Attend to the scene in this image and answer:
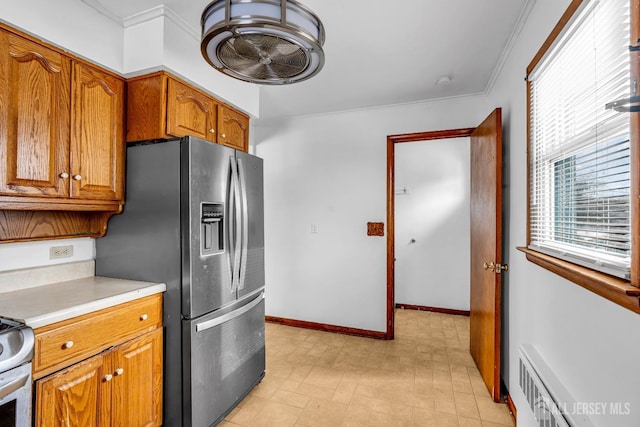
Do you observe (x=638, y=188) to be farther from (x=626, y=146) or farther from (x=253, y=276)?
(x=253, y=276)

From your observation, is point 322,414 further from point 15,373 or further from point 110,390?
point 15,373

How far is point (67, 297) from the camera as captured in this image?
1535 mm

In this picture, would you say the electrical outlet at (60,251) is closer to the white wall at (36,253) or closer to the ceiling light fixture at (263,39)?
the white wall at (36,253)

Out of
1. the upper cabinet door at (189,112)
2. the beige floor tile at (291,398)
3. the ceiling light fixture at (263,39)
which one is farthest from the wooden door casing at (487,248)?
the upper cabinet door at (189,112)

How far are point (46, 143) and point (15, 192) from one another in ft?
0.92

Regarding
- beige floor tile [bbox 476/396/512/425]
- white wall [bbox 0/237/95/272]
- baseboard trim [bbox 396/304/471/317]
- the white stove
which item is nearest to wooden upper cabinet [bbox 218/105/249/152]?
white wall [bbox 0/237/95/272]

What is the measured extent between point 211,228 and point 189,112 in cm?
76

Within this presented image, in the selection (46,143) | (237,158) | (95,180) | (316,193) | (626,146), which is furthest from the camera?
(316,193)

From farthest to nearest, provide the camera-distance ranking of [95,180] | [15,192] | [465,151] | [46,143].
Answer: [465,151], [95,180], [46,143], [15,192]

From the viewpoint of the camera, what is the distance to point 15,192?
1.48 meters

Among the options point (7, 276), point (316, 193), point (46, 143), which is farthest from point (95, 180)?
point (316, 193)

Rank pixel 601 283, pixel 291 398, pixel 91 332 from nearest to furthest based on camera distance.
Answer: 1. pixel 601 283
2. pixel 91 332
3. pixel 291 398

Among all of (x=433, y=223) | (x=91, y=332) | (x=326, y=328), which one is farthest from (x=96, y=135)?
(x=433, y=223)

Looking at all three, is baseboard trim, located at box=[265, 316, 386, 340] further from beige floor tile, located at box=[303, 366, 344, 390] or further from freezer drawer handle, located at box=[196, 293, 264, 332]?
freezer drawer handle, located at box=[196, 293, 264, 332]
